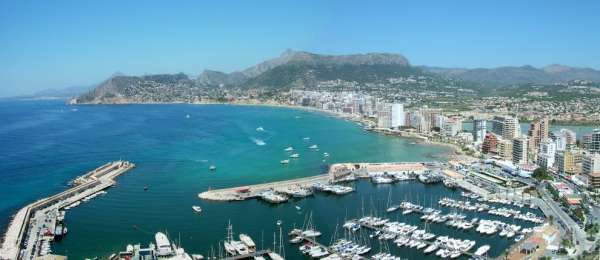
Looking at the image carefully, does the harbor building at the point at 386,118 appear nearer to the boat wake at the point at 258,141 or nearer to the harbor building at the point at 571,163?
the boat wake at the point at 258,141

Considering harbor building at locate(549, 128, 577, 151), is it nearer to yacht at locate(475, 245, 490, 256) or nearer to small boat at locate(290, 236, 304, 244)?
yacht at locate(475, 245, 490, 256)

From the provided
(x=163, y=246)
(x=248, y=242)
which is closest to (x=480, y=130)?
(x=248, y=242)

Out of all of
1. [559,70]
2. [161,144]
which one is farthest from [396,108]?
[559,70]

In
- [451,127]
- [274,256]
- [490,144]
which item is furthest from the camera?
[451,127]

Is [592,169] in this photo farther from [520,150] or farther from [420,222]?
[420,222]

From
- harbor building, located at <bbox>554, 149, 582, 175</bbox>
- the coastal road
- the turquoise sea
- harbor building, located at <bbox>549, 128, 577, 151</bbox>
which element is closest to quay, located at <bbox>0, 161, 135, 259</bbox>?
the turquoise sea

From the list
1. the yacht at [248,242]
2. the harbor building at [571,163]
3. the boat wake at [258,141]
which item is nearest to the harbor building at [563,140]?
the harbor building at [571,163]

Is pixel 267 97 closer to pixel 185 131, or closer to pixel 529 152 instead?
pixel 185 131
